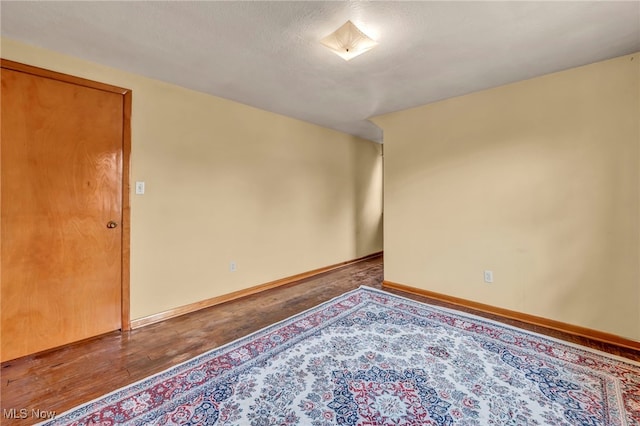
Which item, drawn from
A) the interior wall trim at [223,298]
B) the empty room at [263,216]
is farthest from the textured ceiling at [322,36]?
the interior wall trim at [223,298]

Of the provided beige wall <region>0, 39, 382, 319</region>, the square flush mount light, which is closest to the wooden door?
beige wall <region>0, 39, 382, 319</region>

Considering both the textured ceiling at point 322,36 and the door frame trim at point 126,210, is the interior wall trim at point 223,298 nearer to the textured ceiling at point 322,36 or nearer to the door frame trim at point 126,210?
the door frame trim at point 126,210

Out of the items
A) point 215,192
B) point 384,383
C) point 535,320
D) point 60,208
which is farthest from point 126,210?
point 535,320

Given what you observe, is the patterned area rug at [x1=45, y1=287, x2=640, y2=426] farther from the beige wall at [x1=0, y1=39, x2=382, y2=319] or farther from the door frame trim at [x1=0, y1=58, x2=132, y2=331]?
the beige wall at [x1=0, y1=39, x2=382, y2=319]

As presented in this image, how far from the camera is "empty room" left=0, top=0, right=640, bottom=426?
163 cm

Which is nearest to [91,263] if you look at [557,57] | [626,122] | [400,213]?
[400,213]

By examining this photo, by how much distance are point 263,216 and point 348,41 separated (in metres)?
2.29

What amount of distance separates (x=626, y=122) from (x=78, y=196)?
450 centimetres

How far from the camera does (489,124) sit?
2816mm

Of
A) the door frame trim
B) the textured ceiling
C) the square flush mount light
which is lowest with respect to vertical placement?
the door frame trim

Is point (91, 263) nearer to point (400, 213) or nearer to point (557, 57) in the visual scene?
point (400, 213)

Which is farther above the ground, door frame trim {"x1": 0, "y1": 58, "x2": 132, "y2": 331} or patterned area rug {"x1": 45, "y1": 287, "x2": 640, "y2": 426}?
door frame trim {"x1": 0, "y1": 58, "x2": 132, "y2": 331}

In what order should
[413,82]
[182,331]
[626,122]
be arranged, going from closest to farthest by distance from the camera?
1. [626,122]
2. [182,331]
3. [413,82]

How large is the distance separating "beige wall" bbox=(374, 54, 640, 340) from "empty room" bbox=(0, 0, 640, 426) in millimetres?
17
